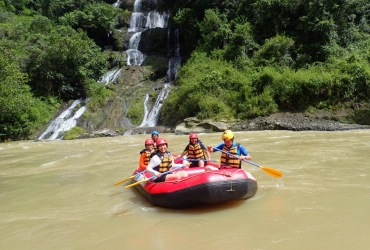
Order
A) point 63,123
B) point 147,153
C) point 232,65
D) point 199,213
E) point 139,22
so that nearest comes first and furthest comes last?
point 199,213 → point 147,153 → point 63,123 → point 232,65 → point 139,22

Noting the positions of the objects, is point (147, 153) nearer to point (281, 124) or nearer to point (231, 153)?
point (231, 153)

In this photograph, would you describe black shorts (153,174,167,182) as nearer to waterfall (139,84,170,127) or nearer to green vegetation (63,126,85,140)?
green vegetation (63,126,85,140)

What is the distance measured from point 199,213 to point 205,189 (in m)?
0.38

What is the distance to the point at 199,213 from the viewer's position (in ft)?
14.3

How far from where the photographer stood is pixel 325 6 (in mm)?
17234

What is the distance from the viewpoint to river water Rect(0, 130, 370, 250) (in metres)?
3.53

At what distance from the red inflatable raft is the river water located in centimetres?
16

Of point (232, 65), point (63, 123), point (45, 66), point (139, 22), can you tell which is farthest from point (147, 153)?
point (139, 22)

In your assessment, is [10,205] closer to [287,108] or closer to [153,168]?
[153,168]

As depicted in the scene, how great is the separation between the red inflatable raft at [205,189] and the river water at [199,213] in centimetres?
16

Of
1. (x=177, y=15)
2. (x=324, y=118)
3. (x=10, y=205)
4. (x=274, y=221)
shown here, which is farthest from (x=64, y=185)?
(x=177, y=15)

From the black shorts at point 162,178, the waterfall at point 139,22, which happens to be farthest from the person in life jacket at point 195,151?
the waterfall at point 139,22

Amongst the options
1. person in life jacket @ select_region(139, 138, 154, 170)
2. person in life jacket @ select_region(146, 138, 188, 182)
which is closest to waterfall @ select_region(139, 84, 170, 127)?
person in life jacket @ select_region(139, 138, 154, 170)

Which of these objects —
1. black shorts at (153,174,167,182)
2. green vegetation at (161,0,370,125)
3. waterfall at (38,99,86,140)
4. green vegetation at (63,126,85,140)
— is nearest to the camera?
black shorts at (153,174,167,182)
